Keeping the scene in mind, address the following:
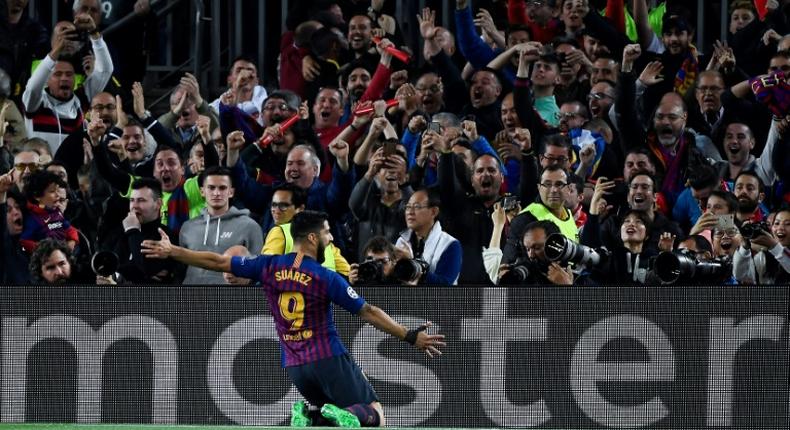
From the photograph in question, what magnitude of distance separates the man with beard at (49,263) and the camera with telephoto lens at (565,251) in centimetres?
332

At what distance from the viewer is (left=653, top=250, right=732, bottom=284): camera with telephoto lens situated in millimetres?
8117

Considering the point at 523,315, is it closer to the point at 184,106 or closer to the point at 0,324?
the point at 0,324

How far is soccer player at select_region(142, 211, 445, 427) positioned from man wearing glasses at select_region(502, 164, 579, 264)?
1888 millimetres

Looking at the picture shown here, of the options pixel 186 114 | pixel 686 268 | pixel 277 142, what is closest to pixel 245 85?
pixel 186 114

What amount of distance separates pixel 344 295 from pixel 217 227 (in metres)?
2.62

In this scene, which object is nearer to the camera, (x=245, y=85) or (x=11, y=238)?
(x=11, y=238)

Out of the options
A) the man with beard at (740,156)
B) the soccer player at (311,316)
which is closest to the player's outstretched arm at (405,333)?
the soccer player at (311,316)

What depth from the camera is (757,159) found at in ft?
34.5

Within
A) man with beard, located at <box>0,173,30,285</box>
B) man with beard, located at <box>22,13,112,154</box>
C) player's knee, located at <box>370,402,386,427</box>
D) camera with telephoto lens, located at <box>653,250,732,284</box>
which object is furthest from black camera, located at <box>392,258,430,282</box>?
man with beard, located at <box>22,13,112,154</box>

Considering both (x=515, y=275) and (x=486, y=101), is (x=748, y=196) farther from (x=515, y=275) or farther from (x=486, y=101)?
(x=486, y=101)

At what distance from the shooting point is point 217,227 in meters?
10.1

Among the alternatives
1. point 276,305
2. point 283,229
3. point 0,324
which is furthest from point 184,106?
A: point 276,305

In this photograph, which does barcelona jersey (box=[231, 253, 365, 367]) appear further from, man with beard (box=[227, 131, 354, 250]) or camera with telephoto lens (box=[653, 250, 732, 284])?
man with beard (box=[227, 131, 354, 250])

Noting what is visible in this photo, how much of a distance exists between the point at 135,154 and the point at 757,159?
4.90 meters
